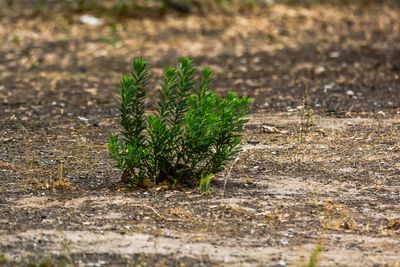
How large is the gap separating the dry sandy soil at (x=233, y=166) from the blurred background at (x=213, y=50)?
0.08ft

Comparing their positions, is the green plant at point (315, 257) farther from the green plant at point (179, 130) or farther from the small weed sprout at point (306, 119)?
the small weed sprout at point (306, 119)

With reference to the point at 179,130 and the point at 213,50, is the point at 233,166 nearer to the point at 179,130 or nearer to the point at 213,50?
the point at 179,130

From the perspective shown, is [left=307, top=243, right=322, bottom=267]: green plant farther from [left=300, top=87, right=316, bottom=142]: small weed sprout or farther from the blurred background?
the blurred background

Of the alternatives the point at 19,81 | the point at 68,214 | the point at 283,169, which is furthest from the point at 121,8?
the point at 68,214

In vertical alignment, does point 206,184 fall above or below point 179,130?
below

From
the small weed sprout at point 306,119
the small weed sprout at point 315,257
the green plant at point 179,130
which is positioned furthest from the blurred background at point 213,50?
the small weed sprout at point 315,257

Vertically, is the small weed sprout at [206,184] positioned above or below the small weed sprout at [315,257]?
above

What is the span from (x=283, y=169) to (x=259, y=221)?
1.11m

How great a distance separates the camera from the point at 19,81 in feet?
31.7

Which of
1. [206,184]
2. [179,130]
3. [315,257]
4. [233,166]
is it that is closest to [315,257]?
[315,257]

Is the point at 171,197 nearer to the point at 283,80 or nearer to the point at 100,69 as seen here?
the point at 283,80

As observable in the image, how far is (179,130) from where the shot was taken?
5191 mm

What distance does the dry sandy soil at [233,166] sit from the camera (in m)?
4.41

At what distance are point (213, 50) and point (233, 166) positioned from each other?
5451mm
